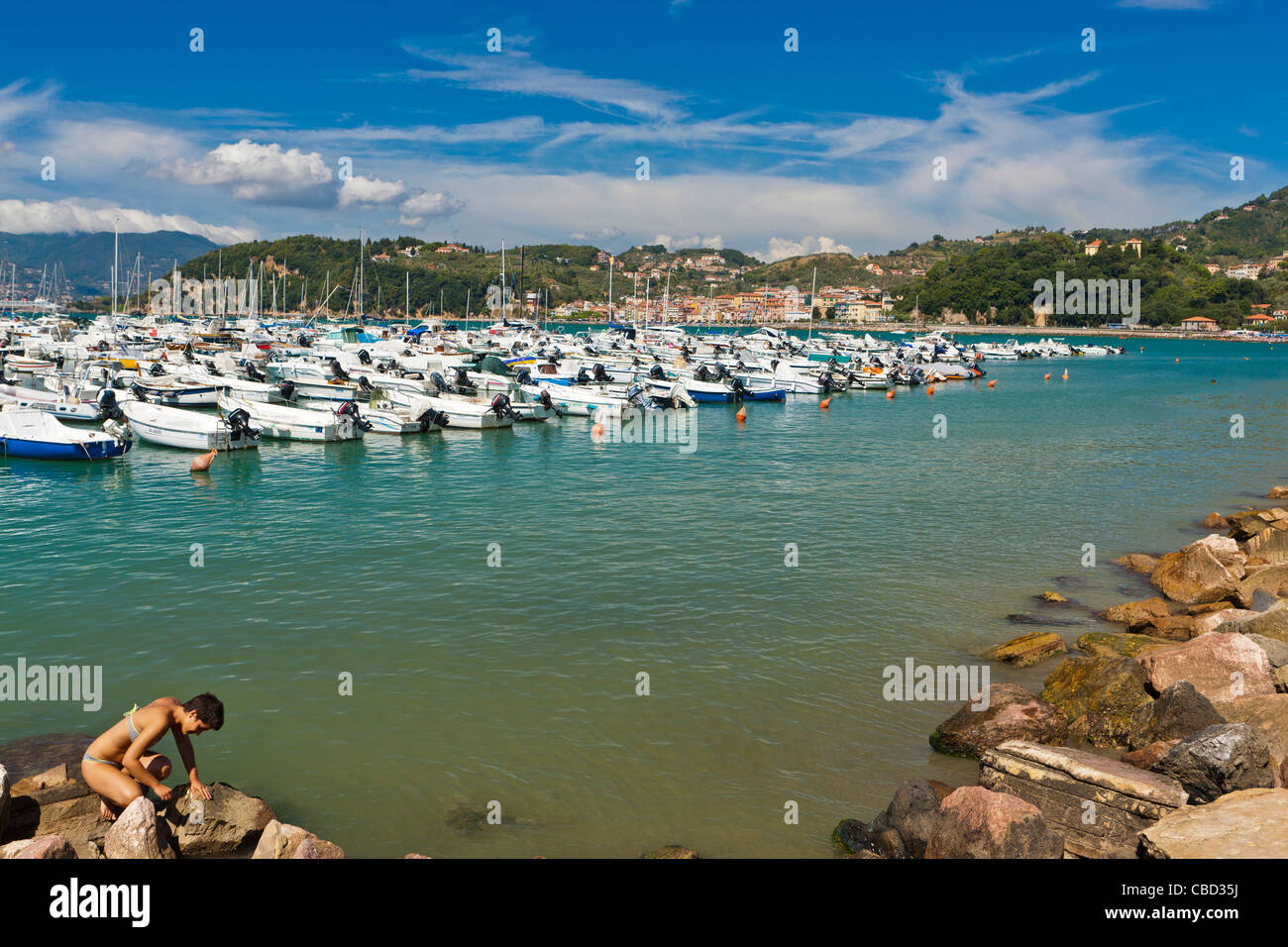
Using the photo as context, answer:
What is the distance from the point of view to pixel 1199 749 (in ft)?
28.9

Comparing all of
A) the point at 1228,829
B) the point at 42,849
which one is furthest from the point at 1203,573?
the point at 42,849

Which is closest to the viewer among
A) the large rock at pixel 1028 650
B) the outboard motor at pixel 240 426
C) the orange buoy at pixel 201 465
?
the large rock at pixel 1028 650

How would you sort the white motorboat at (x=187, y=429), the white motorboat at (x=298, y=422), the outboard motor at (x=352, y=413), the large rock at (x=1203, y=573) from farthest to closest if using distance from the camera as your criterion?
the outboard motor at (x=352, y=413), the white motorboat at (x=298, y=422), the white motorboat at (x=187, y=429), the large rock at (x=1203, y=573)

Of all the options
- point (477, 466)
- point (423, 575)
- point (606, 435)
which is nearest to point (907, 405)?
point (606, 435)

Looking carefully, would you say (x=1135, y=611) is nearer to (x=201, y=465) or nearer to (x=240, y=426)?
(x=201, y=465)

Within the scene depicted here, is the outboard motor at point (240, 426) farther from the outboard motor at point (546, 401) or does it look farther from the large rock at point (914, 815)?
the large rock at point (914, 815)

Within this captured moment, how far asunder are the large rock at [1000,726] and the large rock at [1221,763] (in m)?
1.91

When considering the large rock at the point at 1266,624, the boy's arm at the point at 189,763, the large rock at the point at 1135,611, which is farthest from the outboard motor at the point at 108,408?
the large rock at the point at 1266,624

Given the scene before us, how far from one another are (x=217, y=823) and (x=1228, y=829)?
9.63 metres

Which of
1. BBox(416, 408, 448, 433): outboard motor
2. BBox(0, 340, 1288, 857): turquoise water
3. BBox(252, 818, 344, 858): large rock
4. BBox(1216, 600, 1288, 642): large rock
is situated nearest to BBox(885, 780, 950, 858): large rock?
BBox(0, 340, 1288, 857): turquoise water

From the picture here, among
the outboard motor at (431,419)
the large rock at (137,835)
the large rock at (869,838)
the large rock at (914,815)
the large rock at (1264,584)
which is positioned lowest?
the large rock at (869,838)

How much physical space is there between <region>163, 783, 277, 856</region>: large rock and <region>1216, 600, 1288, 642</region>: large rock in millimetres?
14131

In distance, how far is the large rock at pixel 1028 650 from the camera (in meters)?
14.0

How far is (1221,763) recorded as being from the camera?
862 cm
